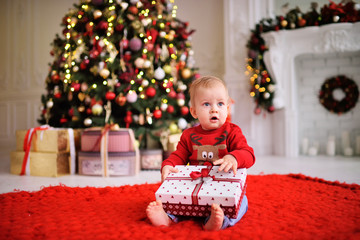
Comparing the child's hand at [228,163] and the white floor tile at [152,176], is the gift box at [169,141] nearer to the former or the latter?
the white floor tile at [152,176]

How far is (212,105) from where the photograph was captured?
1.26 metres

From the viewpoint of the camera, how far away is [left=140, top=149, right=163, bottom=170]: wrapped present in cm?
289

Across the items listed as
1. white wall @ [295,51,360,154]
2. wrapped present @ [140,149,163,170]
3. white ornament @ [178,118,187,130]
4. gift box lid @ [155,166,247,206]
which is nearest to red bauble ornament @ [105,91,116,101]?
wrapped present @ [140,149,163,170]

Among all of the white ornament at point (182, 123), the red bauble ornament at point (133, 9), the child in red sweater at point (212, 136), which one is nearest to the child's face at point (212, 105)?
the child in red sweater at point (212, 136)

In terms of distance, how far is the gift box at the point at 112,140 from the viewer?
2.64 metres

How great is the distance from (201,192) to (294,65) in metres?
3.53

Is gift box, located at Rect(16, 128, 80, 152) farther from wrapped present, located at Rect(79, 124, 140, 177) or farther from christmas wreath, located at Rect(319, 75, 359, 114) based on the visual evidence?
christmas wreath, located at Rect(319, 75, 359, 114)

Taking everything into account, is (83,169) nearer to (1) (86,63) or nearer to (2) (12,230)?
(1) (86,63)

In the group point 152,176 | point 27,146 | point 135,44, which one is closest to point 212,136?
point 152,176

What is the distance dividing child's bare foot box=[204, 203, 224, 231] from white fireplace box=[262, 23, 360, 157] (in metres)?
3.05

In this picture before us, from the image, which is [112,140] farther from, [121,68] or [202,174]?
[202,174]

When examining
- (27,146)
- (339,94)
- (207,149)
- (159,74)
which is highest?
(159,74)

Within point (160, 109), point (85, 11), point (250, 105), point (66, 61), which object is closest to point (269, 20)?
point (250, 105)

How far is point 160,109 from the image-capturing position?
115 inches
